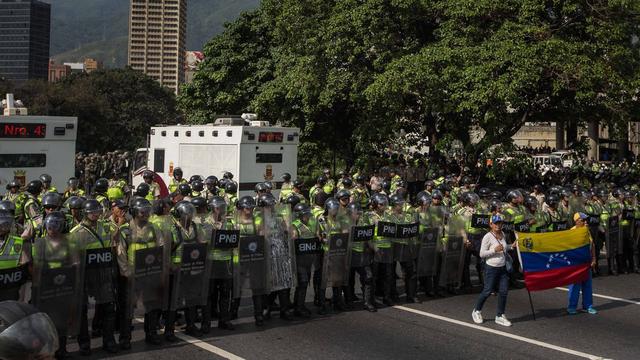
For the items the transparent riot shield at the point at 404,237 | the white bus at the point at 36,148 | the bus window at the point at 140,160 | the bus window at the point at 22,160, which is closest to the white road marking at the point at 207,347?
the transparent riot shield at the point at 404,237

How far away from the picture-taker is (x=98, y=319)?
8859 mm

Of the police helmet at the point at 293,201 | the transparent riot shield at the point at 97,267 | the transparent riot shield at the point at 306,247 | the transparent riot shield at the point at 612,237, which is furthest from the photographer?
the transparent riot shield at the point at 612,237

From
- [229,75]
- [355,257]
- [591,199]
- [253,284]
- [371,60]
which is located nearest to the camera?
[253,284]

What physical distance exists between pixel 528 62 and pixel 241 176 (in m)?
8.43

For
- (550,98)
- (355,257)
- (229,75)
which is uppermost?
(229,75)

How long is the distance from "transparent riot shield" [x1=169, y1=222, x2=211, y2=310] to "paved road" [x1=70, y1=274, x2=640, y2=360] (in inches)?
21.2

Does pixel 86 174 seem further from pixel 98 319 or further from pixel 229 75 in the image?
pixel 98 319

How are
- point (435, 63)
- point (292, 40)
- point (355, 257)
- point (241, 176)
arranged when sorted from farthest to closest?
1. point (292, 40)
2. point (435, 63)
3. point (241, 176)
4. point (355, 257)

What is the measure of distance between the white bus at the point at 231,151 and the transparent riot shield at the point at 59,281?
392 inches

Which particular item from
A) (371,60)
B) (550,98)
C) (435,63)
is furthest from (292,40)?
(550,98)

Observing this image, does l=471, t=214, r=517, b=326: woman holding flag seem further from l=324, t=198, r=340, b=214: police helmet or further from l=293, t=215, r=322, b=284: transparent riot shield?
l=293, t=215, r=322, b=284: transparent riot shield

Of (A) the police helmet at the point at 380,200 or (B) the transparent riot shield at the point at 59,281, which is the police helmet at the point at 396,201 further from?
(B) the transparent riot shield at the point at 59,281

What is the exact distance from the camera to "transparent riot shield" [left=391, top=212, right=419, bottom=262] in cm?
1100

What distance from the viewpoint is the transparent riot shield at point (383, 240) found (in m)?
10.8
